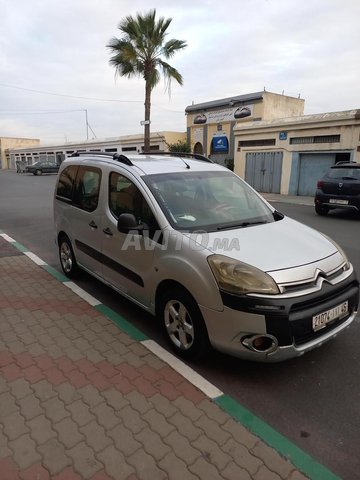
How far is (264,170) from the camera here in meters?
20.2

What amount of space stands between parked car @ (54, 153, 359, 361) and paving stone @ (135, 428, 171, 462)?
0.81 meters

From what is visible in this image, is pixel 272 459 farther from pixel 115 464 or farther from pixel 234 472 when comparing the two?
pixel 115 464

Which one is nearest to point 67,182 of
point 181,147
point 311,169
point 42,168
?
point 311,169

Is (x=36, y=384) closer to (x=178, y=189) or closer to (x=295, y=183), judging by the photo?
(x=178, y=189)

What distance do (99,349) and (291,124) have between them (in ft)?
57.3

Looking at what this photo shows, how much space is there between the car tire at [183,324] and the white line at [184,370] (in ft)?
0.28

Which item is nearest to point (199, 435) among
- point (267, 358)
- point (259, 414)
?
point (259, 414)

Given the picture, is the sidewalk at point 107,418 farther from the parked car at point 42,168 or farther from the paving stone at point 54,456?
the parked car at point 42,168

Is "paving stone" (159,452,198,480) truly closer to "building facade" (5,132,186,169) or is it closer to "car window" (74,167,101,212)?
"car window" (74,167,101,212)

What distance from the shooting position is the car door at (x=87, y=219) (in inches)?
168

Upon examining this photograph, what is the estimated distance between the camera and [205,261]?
2.85 metres

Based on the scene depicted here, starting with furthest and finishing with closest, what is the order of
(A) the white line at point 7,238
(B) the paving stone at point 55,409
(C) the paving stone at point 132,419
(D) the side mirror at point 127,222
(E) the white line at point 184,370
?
(A) the white line at point 7,238 → (D) the side mirror at point 127,222 → (E) the white line at point 184,370 → (B) the paving stone at point 55,409 → (C) the paving stone at point 132,419

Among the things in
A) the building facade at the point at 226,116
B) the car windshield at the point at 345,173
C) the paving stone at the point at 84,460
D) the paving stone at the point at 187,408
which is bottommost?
the paving stone at the point at 84,460

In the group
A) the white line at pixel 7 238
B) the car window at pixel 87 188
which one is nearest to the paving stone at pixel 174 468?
the car window at pixel 87 188
